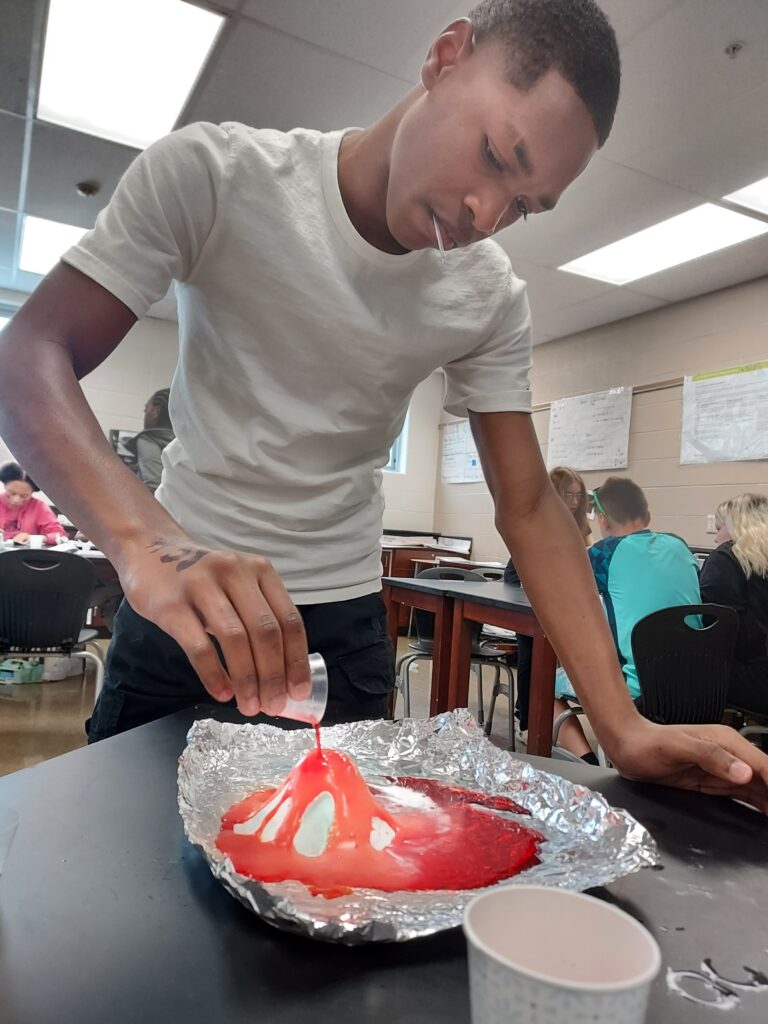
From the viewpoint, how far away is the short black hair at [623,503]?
297 centimetres

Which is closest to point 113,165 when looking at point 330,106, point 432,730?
point 330,106

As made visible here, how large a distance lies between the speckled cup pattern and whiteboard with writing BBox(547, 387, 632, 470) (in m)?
4.91

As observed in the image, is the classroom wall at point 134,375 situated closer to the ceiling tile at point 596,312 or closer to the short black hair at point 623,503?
the ceiling tile at point 596,312

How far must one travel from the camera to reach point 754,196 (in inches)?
132

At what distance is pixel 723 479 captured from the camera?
13.9 ft

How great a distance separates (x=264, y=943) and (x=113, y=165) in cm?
396

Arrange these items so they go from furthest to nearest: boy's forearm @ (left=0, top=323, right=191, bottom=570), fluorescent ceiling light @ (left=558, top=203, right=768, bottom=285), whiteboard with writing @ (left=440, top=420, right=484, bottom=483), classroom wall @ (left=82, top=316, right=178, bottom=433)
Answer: whiteboard with writing @ (left=440, top=420, right=484, bottom=483)
classroom wall @ (left=82, top=316, right=178, bottom=433)
fluorescent ceiling light @ (left=558, top=203, right=768, bottom=285)
boy's forearm @ (left=0, top=323, right=191, bottom=570)

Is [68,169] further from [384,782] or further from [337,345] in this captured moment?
[384,782]

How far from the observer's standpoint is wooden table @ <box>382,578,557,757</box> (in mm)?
2260

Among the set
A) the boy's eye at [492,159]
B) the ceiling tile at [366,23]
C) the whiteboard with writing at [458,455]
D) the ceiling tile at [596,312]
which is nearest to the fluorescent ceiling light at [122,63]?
the ceiling tile at [366,23]

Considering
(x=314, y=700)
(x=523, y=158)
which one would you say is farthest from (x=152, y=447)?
(x=314, y=700)

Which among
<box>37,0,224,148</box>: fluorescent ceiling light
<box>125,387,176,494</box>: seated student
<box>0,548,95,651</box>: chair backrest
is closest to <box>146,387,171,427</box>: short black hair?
<box>125,387,176,494</box>: seated student

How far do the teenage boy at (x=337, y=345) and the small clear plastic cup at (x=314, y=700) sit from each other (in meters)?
0.11

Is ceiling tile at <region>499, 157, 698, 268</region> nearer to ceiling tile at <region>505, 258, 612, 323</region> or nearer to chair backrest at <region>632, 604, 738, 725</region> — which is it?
ceiling tile at <region>505, 258, 612, 323</region>
